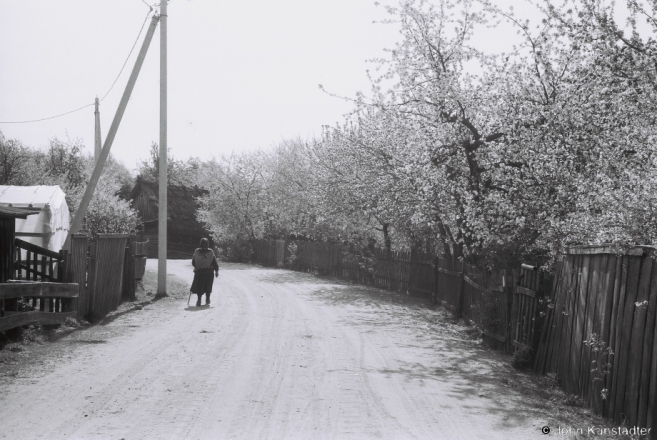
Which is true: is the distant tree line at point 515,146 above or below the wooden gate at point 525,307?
above

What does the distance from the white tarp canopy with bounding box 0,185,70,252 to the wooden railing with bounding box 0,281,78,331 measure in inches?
265

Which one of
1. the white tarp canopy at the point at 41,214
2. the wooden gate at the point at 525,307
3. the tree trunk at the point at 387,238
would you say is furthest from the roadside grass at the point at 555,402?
the tree trunk at the point at 387,238

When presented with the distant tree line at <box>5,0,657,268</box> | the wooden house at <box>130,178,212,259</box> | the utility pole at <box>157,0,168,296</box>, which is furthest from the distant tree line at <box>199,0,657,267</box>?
the wooden house at <box>130,178,212,259</box>

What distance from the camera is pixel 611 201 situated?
7.81 m

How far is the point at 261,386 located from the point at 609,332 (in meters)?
3.81

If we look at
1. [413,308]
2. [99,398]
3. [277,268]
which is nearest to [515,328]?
[99,398]

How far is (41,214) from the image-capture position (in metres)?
19.1

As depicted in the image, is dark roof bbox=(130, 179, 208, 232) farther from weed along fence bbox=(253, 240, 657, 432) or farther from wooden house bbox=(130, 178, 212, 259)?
weed along fence bbox=(253, 240, 657, 432)

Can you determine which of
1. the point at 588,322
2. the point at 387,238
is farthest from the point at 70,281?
the point at 387,238

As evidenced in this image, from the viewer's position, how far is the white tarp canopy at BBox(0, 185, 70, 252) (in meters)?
18.9

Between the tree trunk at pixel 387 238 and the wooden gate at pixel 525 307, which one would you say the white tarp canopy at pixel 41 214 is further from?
the wooden gate at pixel 525 307

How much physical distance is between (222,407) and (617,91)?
6629 mm

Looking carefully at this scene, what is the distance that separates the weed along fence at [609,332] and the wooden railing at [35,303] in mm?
7688

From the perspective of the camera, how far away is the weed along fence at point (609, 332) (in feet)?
19.3
